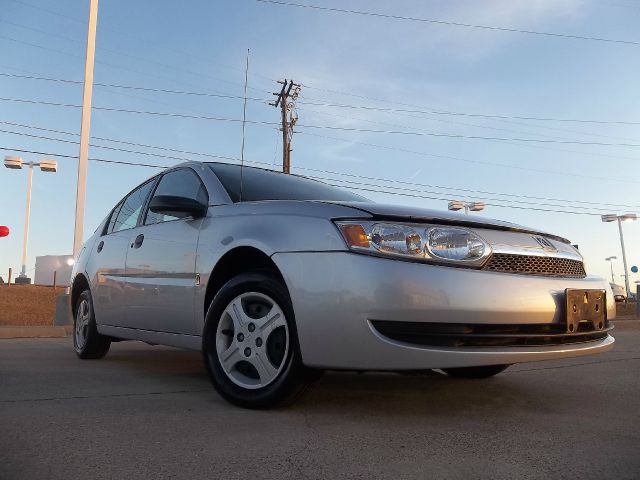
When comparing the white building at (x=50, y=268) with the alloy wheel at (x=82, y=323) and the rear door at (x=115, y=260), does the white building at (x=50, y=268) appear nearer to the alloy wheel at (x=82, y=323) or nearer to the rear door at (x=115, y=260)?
the alloy wheel at (x=82, y=323)

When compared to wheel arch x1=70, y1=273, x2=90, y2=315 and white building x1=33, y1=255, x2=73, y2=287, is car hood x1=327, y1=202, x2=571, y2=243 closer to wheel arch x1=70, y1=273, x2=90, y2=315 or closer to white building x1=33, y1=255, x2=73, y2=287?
wheel arch x1=70, y1=273, x2=90, y2=315

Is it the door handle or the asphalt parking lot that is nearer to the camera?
the asphalt parking lot

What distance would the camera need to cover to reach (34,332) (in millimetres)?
7695

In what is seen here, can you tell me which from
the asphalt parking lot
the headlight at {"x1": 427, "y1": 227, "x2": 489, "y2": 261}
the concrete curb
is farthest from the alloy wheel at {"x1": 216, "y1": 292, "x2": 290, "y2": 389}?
the concrete curb

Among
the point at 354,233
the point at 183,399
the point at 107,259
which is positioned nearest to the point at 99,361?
the point at 107,259

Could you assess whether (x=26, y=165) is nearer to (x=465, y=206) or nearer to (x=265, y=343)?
(x=465, y=206)

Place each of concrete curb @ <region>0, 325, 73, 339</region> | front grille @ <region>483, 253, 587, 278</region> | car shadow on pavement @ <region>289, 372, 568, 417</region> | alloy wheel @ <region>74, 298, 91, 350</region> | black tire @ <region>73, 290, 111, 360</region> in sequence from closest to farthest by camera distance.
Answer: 1. front grille @ <region>483, 253, 587, 278</region>
2. car shadow on pavement @ <region>289, 372, 568, 417</region>
3. black tire @ <region>73, 290, 111, 360</region>
4. alloy wheel @ <region>74, 298, 91, 350</region>
5. concrete curb @ <region>0, 325, 73, 339</region>

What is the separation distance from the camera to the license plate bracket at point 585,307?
2.88 m

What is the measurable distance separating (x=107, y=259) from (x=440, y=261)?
3077 millimetres

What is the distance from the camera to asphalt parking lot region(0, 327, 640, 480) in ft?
6.60

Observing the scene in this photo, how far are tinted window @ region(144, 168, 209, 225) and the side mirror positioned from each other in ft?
0.49

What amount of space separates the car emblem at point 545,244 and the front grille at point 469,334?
0.44 metres

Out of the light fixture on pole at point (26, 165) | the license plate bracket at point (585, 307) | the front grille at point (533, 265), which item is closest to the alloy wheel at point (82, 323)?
the front grille at point (533, 265)

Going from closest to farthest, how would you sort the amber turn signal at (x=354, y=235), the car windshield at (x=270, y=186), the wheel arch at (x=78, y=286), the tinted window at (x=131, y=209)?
the amber turn signal at (x=354, y=235) → the car windshield at (x=270, y=186) → the tinted window at (x=131, y=209) → the wheel arch at (x=78, y=286)
